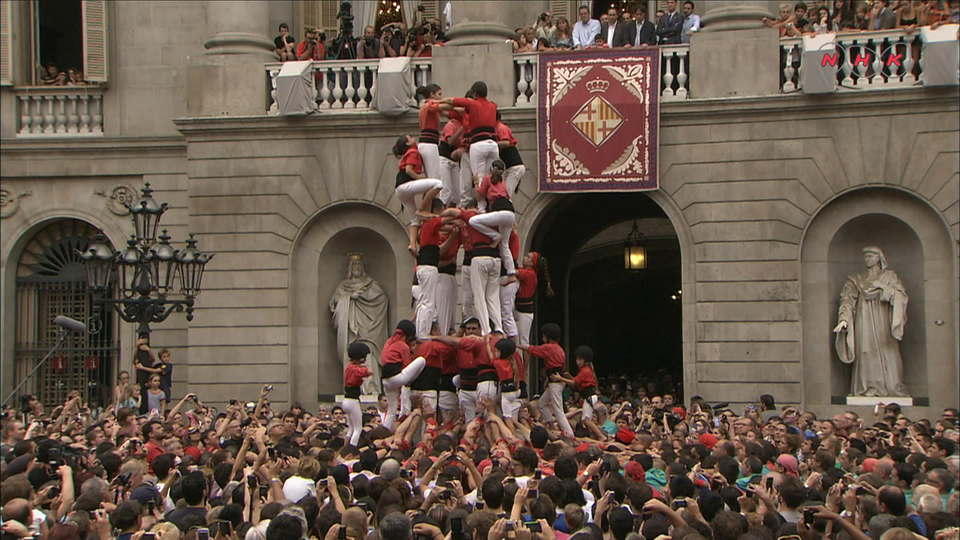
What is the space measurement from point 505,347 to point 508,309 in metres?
1.78

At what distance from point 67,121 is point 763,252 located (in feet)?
52.9

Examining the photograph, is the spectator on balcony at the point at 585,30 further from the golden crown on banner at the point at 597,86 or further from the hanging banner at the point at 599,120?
the golden crown on banner at the point at 597,86

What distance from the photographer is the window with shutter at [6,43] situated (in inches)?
1228

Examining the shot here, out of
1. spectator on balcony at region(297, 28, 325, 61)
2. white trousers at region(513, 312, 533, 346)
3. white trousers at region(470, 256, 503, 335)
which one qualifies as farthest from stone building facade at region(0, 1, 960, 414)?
white trousers at region(470, 256, 503, 335)

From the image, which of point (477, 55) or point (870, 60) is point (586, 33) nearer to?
point (477, 55)

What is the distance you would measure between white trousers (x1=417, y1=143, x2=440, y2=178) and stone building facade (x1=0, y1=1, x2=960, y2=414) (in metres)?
8.81

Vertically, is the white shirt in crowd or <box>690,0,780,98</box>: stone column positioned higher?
the white shirt in crowd

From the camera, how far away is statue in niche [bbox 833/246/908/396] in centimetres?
2642

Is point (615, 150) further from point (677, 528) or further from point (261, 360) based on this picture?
point (677, 528)

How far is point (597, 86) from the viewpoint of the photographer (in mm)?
27531

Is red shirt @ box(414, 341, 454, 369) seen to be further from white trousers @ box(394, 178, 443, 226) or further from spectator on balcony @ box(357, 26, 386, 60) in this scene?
spectator on balcony @ box(357, 26, 386, 60)

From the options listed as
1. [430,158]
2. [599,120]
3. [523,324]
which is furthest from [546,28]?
[430,158]

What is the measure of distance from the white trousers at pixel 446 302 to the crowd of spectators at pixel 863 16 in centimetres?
1143

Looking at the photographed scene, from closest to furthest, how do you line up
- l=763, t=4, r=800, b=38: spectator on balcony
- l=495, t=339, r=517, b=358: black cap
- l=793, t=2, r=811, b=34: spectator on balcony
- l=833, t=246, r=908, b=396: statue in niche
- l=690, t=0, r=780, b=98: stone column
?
l=495, t=339, r=517, b=358: black cap → l=833, t=246, r=908, b=396: statue in niche → l=690, t=0, r=780, b=98: stone column → l=763, t=4, r=800, b=38: spectator on balcony → l=793, t=2, r=811, b=34: spectator on balcony
